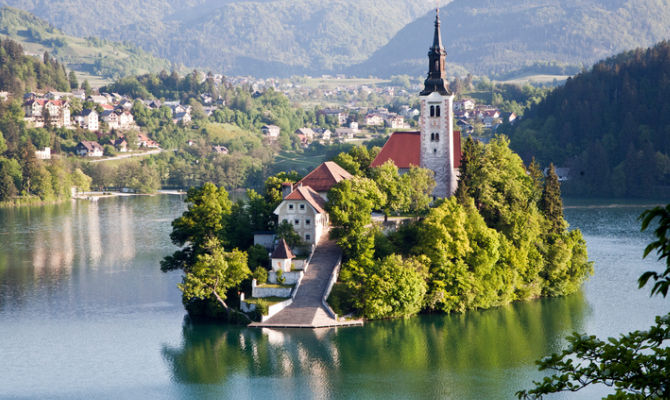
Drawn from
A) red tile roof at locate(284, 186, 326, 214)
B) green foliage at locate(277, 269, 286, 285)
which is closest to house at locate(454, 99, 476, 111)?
red tile roof at locate(284, 186, 326, 214)

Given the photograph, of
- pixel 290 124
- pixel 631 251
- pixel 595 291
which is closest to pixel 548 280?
pixel 595 291

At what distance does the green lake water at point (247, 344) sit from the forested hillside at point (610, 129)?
44396 mm

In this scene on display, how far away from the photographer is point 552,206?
2053 inches

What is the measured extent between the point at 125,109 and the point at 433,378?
121 meters

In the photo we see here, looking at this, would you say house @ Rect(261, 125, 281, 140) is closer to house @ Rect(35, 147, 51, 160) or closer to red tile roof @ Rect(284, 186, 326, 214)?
house @ Rect(35, 147, 51, 160)

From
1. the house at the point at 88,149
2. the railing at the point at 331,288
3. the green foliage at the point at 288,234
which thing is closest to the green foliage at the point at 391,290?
the railing at the point at 331,288

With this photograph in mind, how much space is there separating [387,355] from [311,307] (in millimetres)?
5190

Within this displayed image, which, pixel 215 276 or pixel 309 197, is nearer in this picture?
pixel 215 276

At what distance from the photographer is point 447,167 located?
54219mm

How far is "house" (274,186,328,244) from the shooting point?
155ft

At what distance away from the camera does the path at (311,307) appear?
41719 mm

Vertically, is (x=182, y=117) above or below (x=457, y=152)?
above

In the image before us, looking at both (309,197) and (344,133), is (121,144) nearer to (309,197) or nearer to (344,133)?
(344,133)

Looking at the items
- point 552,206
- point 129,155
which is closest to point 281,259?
point 552,206
